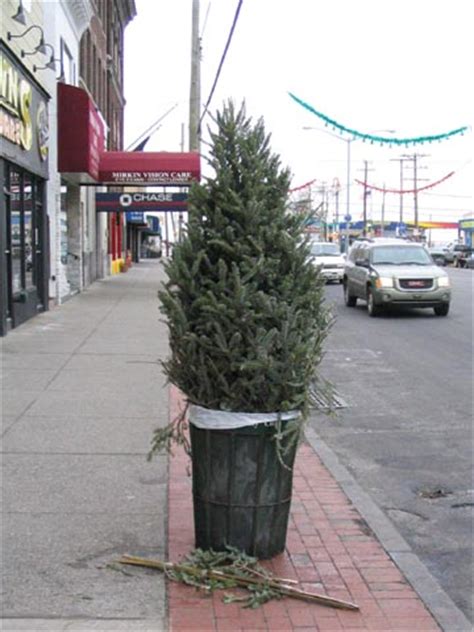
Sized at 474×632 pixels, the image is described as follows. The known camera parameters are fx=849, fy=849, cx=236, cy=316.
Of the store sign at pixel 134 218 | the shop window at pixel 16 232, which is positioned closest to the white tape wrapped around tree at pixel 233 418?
the shop window at pixel 16 232

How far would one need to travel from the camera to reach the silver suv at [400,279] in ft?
64.8

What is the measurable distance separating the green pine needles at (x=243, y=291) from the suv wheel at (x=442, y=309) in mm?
16119

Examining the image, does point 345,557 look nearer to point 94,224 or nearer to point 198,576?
point 198,576

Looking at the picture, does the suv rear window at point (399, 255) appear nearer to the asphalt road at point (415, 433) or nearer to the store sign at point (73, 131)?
the asphalt road at point (415, 433)

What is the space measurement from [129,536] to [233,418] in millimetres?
1214

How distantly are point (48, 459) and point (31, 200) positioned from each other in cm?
1120

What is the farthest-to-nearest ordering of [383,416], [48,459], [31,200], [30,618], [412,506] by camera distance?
[31,200] → [383,416] → [48,459] → [412,506] → [30,618]

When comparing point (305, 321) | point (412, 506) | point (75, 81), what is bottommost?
point (412, 506)

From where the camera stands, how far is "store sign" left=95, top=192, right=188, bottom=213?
87.4 feet

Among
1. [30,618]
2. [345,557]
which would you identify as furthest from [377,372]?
[30,618]

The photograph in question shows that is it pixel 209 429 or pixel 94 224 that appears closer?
pixel 209 429

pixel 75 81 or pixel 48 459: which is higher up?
pixel 75 81

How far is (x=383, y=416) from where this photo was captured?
9.38 m

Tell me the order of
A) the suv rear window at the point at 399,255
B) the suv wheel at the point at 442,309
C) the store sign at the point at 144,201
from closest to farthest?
the suv wheel at the point at 442,309 → the suv rear window at the point at 399,255 → the store sign at the point at 144,201
